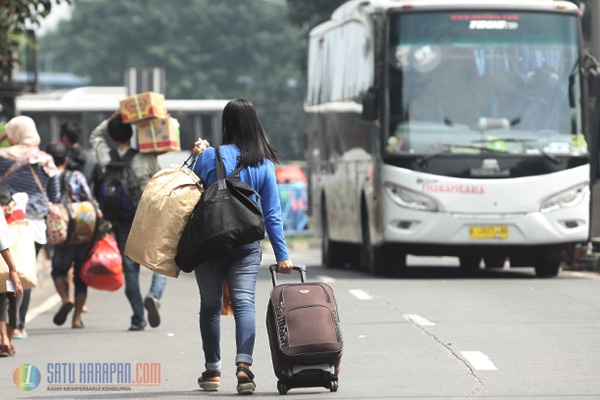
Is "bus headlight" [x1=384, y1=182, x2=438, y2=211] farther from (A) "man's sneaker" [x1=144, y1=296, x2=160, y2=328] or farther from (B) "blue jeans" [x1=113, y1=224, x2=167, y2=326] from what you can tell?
(A) "man's sneaker" [x1=144, y1=296, x2=160, y2=328]

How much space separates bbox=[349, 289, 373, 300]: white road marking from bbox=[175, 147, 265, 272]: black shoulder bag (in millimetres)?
7399

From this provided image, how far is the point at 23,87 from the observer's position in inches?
1048

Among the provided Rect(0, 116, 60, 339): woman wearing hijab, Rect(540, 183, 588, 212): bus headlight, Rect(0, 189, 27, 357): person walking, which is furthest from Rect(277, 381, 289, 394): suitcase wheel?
Rect(540, 183, 588, 212): bus headlight

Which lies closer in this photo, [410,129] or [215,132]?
[410,129]

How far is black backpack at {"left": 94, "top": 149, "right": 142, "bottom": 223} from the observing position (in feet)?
44.6

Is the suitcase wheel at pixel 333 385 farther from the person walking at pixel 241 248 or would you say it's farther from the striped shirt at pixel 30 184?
the striped shirt at pixel 30 184

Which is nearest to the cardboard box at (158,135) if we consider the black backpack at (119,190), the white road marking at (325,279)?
the black backpack at (119,190)

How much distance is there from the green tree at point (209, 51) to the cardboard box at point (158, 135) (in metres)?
75.1

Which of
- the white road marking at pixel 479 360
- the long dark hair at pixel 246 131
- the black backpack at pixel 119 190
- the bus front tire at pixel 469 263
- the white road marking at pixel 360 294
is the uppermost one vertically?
the long dark hair at pixel 246 131

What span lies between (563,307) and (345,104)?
27.7ft

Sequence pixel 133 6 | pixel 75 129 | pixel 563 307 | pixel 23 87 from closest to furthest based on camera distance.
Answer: pixel 563 307 → pixel 75 129 → pixel 23 87 → pixel 133 6

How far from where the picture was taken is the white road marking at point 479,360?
10031 millimetres

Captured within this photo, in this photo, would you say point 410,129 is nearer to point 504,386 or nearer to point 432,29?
point 432,29

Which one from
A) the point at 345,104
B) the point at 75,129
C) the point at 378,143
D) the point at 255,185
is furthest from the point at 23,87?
the point at 255,185
